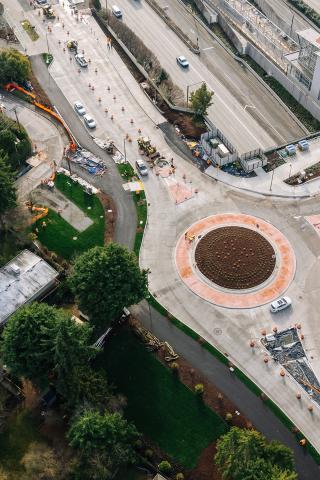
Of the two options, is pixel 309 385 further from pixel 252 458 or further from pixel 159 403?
pixel 159 403

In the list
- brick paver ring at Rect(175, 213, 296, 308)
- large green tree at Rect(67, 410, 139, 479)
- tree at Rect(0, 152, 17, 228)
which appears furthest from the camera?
tree at Rect(0, 152, 17, 228)

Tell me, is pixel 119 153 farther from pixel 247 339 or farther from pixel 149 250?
pixel 247 339

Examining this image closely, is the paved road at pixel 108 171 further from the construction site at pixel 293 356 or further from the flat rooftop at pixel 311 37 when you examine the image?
the flat rooftop at pixel 311 37

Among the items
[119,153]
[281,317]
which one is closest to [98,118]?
[119,153]

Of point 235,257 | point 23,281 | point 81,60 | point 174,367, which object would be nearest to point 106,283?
point 174,367

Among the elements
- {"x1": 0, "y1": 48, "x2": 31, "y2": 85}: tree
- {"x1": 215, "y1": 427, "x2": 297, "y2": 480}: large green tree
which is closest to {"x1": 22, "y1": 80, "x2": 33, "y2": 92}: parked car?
{"x1": 0, "y1": 48, "x2": 31, "y2": 85}: tree

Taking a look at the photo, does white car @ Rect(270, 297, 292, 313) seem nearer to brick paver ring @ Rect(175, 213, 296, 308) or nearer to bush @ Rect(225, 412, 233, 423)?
brick paver ring @ Rect(175, 213, 296, 308)
